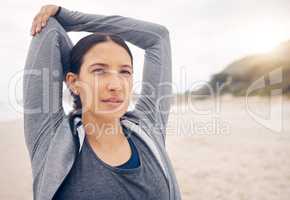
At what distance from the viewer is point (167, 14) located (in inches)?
49.4

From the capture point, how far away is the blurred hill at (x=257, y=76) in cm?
144

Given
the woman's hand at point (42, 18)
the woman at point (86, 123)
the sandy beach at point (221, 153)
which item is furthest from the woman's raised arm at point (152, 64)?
the sandy beach at point (221, 153)

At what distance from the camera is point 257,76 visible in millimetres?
1677

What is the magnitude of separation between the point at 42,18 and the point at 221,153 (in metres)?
1.00

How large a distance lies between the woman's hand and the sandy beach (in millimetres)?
522

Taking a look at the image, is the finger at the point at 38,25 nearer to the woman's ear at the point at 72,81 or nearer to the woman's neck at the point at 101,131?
the woman's ear at the point at 72,81

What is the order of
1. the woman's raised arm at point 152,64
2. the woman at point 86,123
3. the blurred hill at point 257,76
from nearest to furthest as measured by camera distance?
the woman at point 86,123, the woman's raised arm at point 152,64, the blurred hill at point 257,76

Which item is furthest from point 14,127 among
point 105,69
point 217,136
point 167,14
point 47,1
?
point 217,136

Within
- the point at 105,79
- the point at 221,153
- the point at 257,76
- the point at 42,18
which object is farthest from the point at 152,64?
the point at 257,76

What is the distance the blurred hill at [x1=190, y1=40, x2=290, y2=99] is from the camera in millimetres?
1437

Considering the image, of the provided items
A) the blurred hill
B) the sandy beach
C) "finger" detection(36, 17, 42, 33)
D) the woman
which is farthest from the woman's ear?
the blurred hill

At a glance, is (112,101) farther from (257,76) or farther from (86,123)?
(257,76)

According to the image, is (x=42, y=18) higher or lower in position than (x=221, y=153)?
higher

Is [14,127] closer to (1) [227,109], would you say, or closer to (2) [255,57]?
(1) [227,109]
